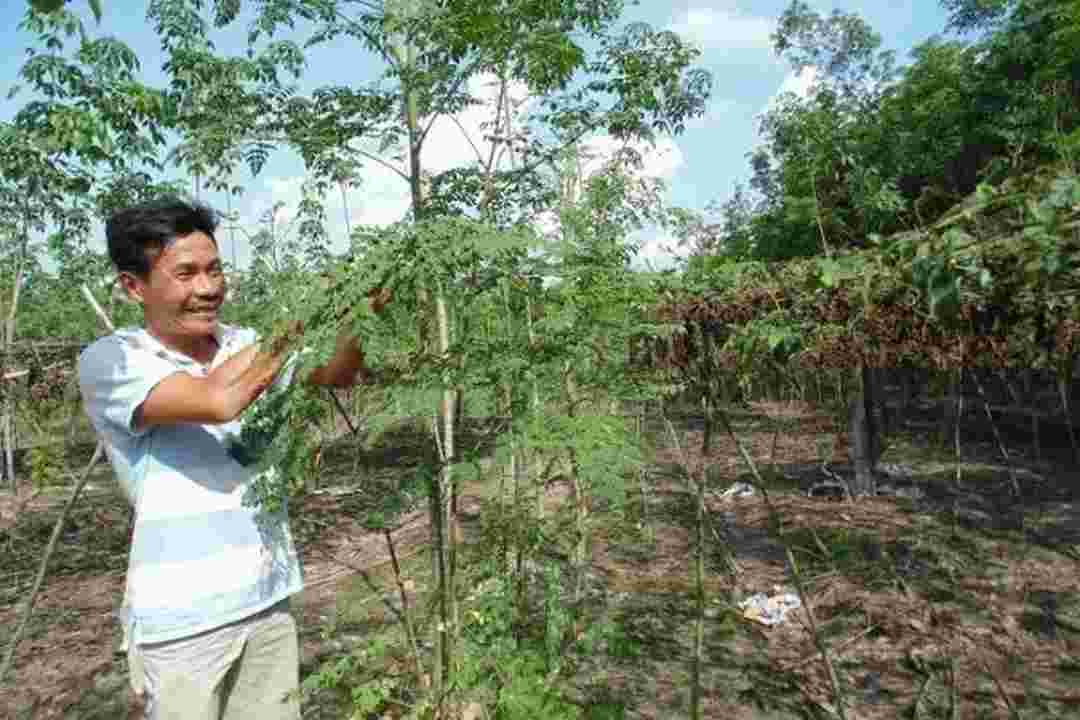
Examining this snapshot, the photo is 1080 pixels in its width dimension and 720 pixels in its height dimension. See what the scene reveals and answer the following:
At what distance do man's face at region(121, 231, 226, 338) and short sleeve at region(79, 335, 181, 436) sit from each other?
0.10 metres

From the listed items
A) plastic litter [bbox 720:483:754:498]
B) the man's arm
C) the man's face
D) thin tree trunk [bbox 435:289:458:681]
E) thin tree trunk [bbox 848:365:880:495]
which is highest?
the man's face

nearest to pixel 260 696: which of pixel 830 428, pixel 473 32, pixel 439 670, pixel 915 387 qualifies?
pixel 439 670

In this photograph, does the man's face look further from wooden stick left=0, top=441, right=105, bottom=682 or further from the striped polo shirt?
wooden stick left=0, top=441, right=105, bottom=682

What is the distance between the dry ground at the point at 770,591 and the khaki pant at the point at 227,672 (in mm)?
304

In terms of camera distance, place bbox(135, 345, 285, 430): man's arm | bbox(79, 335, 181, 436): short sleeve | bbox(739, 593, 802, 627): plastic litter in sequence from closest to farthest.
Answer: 1. bbox(135, 345, 285, 430): man's arm
2. bbox(79, 335, 181, 436): short sleeve
3. bbox(739, 593, 802, 627): plastic litter

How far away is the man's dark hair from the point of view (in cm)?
172

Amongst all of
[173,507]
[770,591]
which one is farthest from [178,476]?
[770,591]

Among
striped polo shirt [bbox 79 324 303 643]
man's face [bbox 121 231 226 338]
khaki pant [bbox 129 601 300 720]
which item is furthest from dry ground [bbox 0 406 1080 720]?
man's face [bbox 121 231 226 338]

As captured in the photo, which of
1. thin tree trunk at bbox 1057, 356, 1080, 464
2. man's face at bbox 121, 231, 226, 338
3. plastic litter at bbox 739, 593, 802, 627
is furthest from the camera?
plastic litter at bbox 739, 593, 802, 627

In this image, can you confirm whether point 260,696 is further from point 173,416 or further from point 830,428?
point 830,428

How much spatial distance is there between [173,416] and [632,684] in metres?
2.70

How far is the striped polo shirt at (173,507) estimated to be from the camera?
1668 millimetres

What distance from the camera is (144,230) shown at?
1.71m

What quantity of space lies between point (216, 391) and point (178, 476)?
1.13ft
